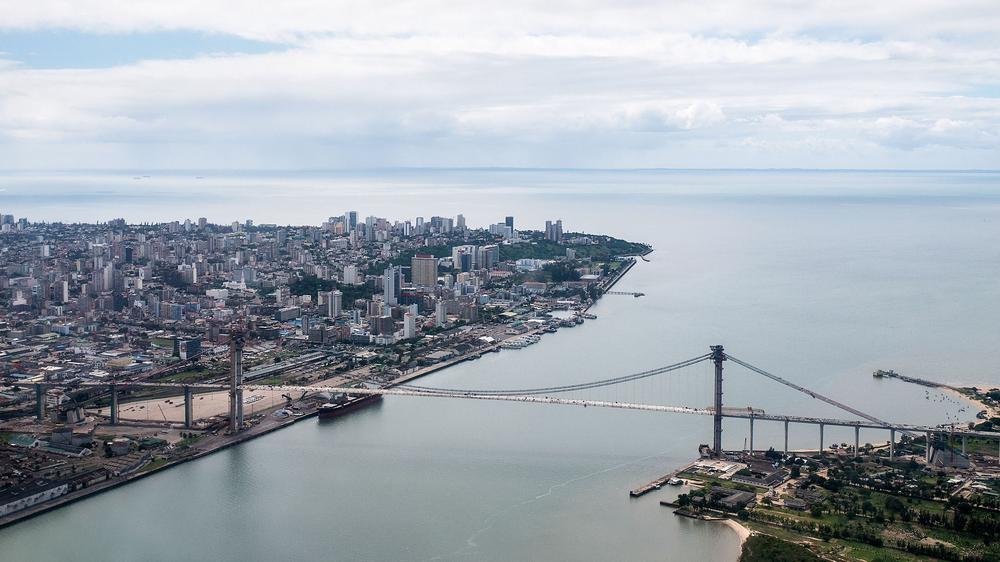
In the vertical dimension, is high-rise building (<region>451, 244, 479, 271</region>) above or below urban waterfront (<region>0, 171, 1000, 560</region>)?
above

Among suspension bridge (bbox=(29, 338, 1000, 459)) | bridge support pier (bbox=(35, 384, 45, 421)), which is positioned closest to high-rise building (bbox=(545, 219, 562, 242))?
suspension bridge (bbox=(29, 338, 1000, 459))

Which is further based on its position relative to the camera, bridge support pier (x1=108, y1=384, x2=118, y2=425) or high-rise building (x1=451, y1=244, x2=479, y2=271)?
high-rise building (x1=451, y1=244, x2=479, y2=271)

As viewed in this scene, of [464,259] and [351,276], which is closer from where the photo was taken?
A: [351,276]

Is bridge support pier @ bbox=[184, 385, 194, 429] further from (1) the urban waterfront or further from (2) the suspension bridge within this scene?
(1) the urban waterfront

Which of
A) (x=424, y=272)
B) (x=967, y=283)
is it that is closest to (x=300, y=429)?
(x=424, y=272)

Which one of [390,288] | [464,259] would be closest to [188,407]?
[390,288]

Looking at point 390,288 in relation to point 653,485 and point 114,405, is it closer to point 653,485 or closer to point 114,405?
point 114,405

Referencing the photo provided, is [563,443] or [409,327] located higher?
[409,327]

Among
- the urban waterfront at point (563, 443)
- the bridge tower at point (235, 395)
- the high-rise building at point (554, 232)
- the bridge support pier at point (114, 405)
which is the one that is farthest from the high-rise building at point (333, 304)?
the high-rise building at point (554, 232)
